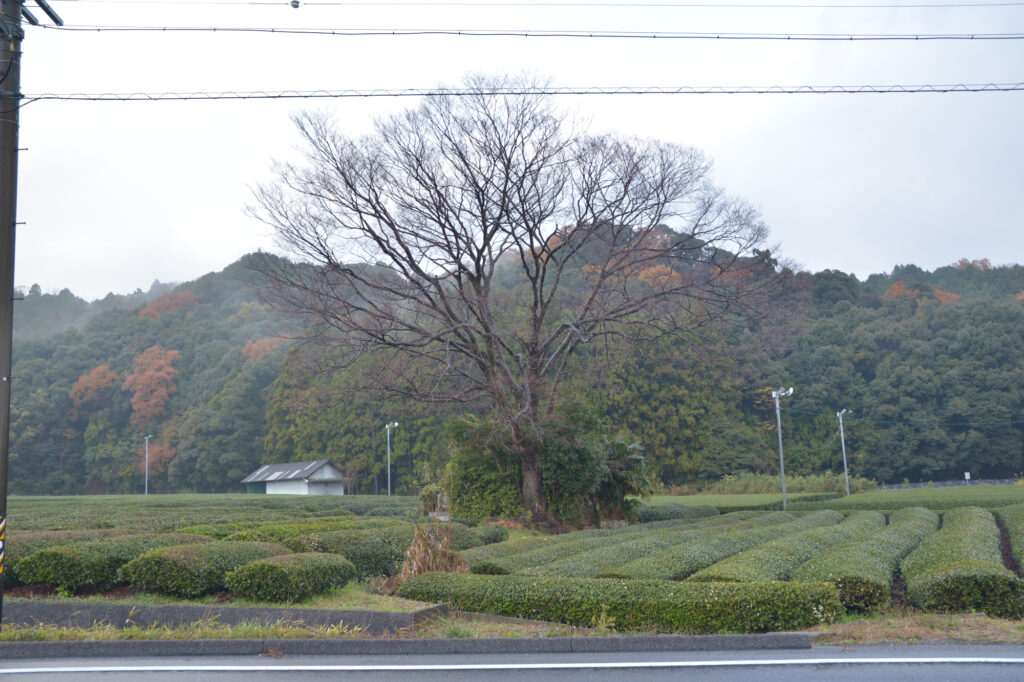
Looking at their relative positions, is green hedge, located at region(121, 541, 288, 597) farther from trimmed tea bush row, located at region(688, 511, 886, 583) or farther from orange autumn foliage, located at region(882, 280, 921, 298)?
orange autumn foliage, located at region(882, 280, 921, 298)

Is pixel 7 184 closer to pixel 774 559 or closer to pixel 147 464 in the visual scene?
pixel 774 559

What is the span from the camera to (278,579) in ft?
30.7

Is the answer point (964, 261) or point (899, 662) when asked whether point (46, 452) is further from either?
point (964, 261)

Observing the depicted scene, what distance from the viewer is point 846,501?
112 ft

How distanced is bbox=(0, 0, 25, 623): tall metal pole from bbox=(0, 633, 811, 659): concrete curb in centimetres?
177

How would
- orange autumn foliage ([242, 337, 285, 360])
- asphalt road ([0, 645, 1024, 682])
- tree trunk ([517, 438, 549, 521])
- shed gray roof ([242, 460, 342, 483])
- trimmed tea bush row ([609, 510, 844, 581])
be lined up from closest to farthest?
1. asphalt road ([0, 645, 1024, 682])
2. trimmed tea bush row ([609, 510, 844, 581])
3. tree trunk ([517, 438, 549, 521])
4. shed gray roof ([242, 460, 342, 483])
5. orange autumn foliage ([242, 337, 285, 360])

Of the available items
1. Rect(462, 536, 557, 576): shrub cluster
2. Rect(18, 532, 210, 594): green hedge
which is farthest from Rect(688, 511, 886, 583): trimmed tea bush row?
Rect(18, 532, 210, 594): green hedge

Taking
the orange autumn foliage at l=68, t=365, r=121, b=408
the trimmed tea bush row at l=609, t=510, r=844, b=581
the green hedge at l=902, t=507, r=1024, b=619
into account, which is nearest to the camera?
the green hedge at l=902, t=507, r=1024, b=619

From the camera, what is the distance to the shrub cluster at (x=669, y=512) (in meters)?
29.1

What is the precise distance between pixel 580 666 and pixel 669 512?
24743 mm

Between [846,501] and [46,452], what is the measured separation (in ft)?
214

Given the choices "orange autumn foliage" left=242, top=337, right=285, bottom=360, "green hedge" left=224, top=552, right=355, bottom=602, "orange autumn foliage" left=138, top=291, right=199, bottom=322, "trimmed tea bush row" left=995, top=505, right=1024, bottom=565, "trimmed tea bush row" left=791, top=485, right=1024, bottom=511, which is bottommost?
"trimmed tea bush row" left=791, top=485, right=1024, bottom=511

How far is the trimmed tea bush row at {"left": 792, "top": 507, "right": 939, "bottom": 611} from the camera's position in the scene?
31.8 feet

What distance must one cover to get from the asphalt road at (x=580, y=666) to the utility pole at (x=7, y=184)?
2613 mm
